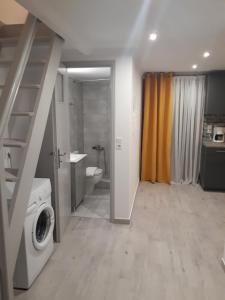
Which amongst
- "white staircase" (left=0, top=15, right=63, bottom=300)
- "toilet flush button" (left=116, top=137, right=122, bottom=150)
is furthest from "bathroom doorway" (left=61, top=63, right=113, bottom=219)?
"white staircase" (left=0, top=15, right=63, bottom=300)

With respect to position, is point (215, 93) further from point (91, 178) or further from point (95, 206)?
point (95, 206)

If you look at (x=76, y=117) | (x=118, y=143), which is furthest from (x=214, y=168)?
(x=76, y=117)

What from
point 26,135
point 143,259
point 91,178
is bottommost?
point 143,259

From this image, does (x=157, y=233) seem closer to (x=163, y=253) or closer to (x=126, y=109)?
(x=163, y=253)

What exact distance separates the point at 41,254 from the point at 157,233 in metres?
1.49

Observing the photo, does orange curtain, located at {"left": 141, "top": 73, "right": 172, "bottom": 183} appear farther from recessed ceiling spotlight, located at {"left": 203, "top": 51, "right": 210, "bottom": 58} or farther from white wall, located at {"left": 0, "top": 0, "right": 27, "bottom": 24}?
white wall, located at {"left": 0, "top": 0, "right": 27, "bottom": 24}

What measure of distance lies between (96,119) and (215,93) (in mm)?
2425

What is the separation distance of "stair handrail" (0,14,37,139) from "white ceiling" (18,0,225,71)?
0.16m

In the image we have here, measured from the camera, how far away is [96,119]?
16.1 feet

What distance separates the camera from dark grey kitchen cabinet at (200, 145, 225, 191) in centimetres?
434

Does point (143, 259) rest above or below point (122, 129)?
below

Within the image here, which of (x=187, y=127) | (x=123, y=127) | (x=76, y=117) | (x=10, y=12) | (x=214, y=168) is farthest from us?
(x=187, y=127)

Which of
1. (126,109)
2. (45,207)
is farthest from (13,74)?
(126,109)

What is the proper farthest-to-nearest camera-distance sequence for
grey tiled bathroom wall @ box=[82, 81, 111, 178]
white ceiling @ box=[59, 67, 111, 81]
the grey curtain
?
grey tiled bathroom wall @ box=[82, 81, 111, 178], the grey curtain, white ceiling @ box=[59, 67, 111, 81]
